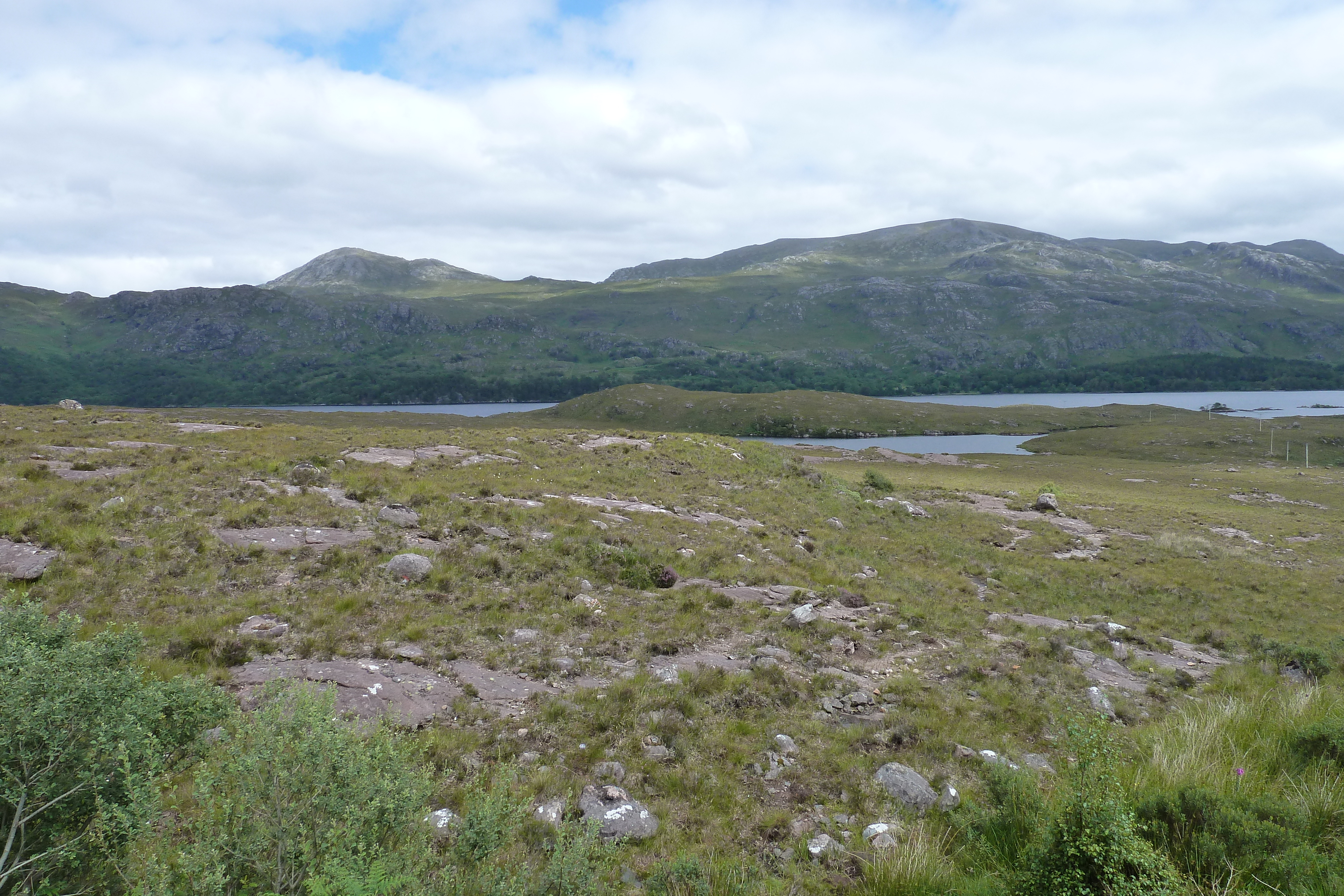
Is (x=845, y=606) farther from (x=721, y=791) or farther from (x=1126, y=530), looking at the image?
(x=1126, y=530)

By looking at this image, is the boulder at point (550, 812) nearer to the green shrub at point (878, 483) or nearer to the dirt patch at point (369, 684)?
the dirt patch at point (369, 684)

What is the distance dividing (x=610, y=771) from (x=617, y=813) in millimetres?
865

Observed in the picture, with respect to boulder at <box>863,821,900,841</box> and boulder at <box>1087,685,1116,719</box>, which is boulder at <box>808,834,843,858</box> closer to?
boulder at <box>863,821,900,841</box>

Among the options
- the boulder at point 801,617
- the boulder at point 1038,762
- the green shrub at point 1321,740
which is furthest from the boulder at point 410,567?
the green shrub at point 1321,740

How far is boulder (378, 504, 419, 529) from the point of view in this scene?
17.6m

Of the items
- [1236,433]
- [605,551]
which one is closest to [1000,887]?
[605,551]

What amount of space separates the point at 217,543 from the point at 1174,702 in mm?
22349

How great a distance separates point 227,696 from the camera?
7238mm

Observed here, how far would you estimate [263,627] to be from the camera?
11.3 metres

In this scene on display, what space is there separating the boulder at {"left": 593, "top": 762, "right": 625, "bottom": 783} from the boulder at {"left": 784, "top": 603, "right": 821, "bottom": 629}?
7.12 metres

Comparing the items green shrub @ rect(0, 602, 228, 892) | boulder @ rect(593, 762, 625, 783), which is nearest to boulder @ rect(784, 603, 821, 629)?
boulder @ rect(593, 762, 625, 783)

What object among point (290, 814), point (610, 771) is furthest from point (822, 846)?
point (290, 814)

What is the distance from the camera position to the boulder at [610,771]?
27.4 feet

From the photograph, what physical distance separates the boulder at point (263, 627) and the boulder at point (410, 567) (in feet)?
9.60
